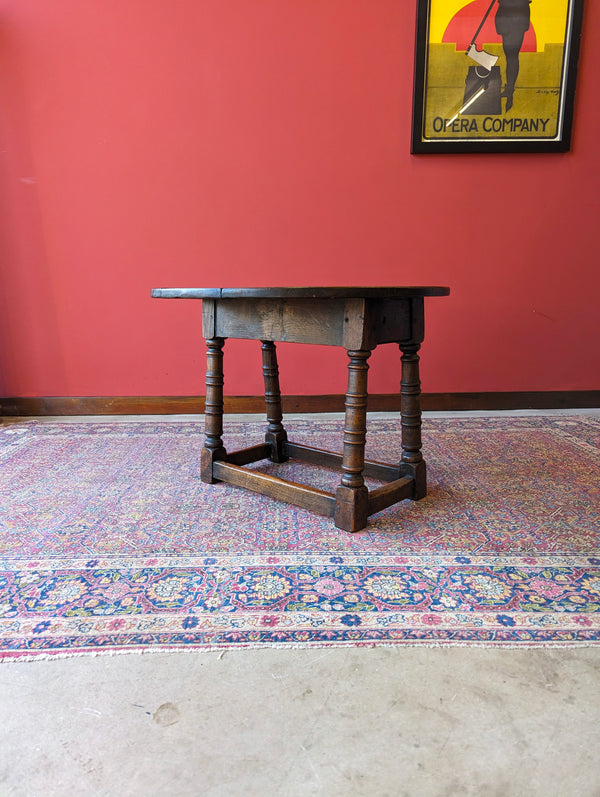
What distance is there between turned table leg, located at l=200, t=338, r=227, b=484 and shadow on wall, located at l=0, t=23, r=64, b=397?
1687 millimetres

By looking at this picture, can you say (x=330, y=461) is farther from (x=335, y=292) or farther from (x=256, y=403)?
(x=256, y=403)

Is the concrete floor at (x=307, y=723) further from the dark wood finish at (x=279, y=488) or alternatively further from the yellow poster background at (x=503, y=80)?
the yellow poster background at (x=503, y=80)

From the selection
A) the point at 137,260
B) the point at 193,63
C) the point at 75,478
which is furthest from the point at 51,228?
the point at 75,478

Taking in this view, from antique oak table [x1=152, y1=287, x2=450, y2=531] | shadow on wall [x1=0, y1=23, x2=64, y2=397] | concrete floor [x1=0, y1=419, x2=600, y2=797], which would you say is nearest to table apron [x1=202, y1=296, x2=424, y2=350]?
antique oak table [x1=152, y1=287, x2=450, y2=531]

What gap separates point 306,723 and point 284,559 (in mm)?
599

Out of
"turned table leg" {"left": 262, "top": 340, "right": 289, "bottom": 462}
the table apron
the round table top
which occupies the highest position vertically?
the round table top

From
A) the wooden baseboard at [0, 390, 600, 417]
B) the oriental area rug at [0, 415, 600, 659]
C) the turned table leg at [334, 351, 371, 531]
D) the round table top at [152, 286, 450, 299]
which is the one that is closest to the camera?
the oriental area rug at [0, 415, 600, 659]

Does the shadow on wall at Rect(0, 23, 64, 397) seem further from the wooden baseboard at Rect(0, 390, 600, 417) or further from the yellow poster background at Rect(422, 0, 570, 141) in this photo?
the yellow poster background at Rect(422, 0, 570, 141)

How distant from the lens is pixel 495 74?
3072mm

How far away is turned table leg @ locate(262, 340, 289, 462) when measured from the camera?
7.91ft

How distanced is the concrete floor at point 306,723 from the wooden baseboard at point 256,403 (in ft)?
7.53

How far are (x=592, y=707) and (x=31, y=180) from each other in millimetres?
3636

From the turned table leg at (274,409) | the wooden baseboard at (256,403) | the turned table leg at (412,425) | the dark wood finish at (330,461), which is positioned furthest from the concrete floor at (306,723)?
the wooden baseboard at (256,403)

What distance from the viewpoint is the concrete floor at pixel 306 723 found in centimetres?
86
